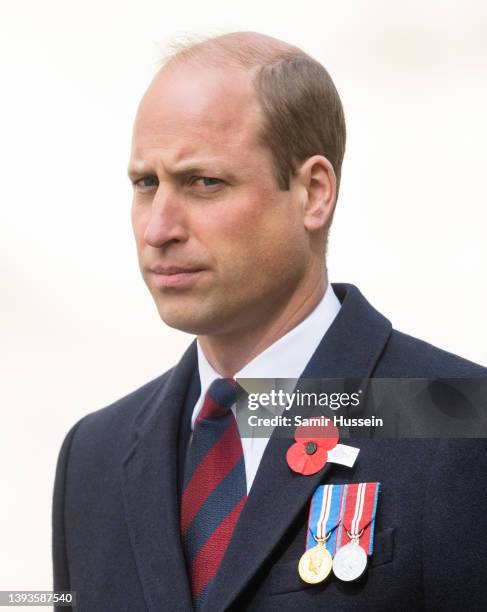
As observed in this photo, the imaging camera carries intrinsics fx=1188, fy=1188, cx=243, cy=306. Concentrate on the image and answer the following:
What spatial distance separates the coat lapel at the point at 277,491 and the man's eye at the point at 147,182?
475 mm

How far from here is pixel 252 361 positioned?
2.46m

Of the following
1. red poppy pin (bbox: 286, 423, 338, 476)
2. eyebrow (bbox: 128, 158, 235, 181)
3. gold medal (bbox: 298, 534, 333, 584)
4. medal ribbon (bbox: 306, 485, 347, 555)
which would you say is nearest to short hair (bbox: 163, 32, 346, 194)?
eyebrow (bbox: 128, 158, 235, 181)

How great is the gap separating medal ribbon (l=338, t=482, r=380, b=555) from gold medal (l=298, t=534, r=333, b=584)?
37mm

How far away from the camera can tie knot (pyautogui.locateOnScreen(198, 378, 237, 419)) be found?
2471mm

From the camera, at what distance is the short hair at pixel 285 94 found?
242 cm

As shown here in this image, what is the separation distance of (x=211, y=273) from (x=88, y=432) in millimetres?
734

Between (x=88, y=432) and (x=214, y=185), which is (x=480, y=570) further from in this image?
(x=88, y=432)

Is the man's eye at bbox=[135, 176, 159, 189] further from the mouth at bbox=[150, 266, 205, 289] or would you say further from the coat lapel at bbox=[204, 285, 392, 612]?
the coat lapel at bbox=[204, 285, 392, 612]

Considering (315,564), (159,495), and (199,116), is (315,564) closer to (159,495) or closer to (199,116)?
(159,495)

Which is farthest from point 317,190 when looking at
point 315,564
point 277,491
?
point 315,564

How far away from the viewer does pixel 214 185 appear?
2.35 metres

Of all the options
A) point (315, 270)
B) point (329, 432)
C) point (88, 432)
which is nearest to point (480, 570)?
point (329, 432)

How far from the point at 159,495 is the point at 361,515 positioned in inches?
18.3

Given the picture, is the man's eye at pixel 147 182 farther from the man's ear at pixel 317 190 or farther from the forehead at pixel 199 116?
the man's ear at pixel 317 190
